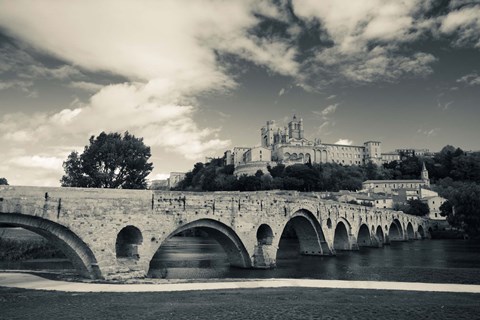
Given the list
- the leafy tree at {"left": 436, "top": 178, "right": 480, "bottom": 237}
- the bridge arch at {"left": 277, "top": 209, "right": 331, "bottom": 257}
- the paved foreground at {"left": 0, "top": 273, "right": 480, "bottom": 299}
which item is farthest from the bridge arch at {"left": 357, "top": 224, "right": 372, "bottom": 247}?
the paved foreground at {"left": 0, "top": 273, "right": 480, "bottom": 299}

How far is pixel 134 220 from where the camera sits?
1680 cm

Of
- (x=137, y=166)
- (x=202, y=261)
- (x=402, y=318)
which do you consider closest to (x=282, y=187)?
(x=137, y=166)

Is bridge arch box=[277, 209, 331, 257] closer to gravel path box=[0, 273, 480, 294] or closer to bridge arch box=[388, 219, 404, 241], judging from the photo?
gravel path box=[0, 273, 480, 294]

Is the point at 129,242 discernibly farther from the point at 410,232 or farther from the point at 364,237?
the point at 410,232

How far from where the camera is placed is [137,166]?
1531 inches

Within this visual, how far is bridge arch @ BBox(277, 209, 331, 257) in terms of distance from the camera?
1196 inches

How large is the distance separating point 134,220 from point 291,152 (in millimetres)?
110282

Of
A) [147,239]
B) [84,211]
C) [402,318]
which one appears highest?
[84,211]

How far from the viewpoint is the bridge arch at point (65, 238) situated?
13.9 m

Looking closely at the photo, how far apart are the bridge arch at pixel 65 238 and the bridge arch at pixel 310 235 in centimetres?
1780

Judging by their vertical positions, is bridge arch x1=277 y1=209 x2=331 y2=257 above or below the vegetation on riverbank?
below

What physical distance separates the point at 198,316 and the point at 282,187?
255 feet

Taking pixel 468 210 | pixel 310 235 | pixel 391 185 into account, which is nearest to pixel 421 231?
pixel 468 210

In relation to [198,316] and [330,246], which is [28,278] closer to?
[198,316]
